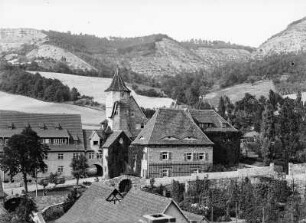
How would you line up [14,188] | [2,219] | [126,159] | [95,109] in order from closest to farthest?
[2,219] → [14,188] → [126,159] → [95,109]

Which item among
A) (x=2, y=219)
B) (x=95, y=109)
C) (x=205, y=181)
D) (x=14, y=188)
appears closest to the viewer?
(x=2, y=219)

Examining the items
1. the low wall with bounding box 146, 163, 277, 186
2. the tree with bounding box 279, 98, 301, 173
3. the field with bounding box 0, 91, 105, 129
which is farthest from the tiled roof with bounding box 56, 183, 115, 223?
the field with bounding box 0, 91, 105, 129

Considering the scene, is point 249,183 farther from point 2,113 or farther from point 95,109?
point 95,109

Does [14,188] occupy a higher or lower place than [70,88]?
lower

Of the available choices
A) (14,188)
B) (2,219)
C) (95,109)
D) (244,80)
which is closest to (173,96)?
(244,80)

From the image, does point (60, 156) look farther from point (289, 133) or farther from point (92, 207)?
point (92, 207)

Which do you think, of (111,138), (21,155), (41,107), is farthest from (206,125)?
(41,107)

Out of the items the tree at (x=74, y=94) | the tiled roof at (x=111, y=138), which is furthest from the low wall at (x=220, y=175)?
the tree at (x=74, y=94)

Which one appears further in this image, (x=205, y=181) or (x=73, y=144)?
(x=73, y=144)
